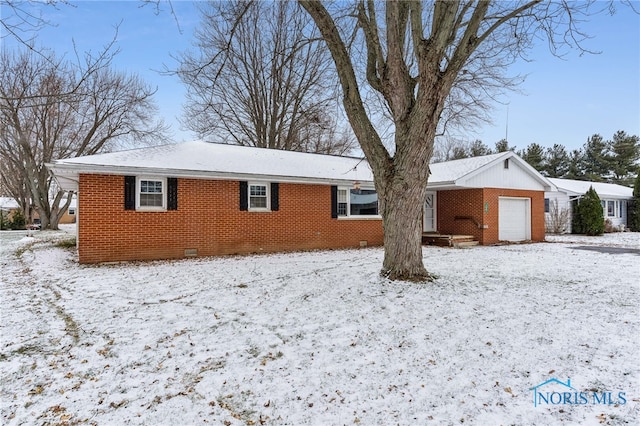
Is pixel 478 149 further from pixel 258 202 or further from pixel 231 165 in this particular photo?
pixel 231 165

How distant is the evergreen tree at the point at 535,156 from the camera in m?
36.1

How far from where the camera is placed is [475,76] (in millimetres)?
8711

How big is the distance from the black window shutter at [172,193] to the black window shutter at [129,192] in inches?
35.3

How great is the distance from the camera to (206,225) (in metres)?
10.8

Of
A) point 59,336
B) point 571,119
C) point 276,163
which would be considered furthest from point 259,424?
point 571,119

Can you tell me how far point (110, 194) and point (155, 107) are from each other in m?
16.6

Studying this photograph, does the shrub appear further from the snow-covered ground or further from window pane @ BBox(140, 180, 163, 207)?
the snow-covered ground

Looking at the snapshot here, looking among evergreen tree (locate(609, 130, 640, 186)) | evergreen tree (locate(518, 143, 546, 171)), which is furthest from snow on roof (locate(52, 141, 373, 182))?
evergreen tree (locate(609, 130, 640, 186))

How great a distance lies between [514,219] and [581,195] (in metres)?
8.11

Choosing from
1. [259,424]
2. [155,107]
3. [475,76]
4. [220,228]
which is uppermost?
[155,107]

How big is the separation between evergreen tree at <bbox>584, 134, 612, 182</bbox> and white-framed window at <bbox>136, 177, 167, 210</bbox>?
4034 centimetres

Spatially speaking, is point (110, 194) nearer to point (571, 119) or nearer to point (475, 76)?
point (475, 76)

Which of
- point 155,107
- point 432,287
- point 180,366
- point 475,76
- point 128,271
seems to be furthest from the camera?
point 155,107

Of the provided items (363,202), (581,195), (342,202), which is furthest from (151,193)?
(581,195)
